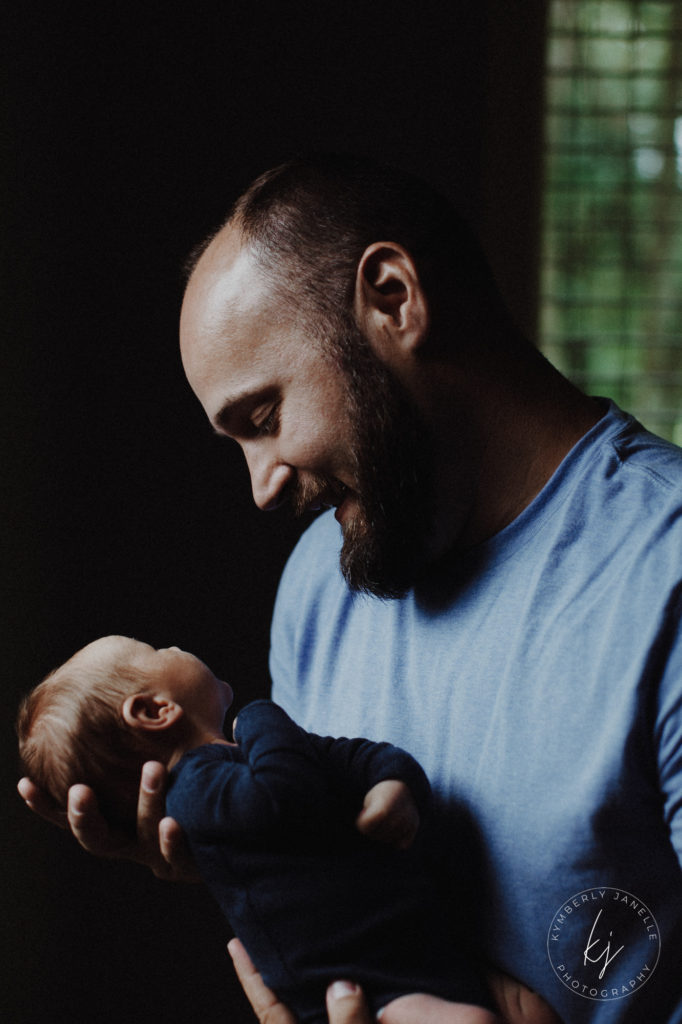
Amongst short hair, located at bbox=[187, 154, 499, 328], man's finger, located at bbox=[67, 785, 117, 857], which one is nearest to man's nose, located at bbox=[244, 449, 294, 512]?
short hair, located at bbox=[187, 154, 499, 328]

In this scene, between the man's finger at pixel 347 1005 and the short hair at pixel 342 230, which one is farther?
the short hair at pixel 342 230

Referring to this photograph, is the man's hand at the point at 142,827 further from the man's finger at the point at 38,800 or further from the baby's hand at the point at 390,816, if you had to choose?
the baby's hand at the point at 390,816

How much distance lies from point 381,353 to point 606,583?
368 millimetres

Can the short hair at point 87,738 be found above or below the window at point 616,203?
below

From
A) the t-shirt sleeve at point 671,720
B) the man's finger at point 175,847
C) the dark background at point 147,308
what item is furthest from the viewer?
the dark background at point 147,308

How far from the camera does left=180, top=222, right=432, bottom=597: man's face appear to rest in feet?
3.57

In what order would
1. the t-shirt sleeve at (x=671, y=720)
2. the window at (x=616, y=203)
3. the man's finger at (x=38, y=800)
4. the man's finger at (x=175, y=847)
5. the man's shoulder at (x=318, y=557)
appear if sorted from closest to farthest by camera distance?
the t-shirt sleeve at (x=671, y=720)
the man's finger at (x=175, y=847)
the man's finger at (x=38, y=800)
the man's shoulder at (x=318, y=557)
the window at (x=616, y=203)

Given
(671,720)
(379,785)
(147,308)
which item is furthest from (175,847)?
(147,308)

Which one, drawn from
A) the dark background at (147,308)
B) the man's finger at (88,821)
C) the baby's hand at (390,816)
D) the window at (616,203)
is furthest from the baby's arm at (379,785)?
the window at (616,203)

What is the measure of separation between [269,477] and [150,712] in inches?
12.7

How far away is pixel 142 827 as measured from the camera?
1.12m

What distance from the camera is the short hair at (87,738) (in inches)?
43.3

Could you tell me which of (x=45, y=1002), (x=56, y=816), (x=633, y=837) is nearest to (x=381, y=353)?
(x=633, y=837)

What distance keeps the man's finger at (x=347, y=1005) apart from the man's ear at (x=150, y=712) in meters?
0.35
